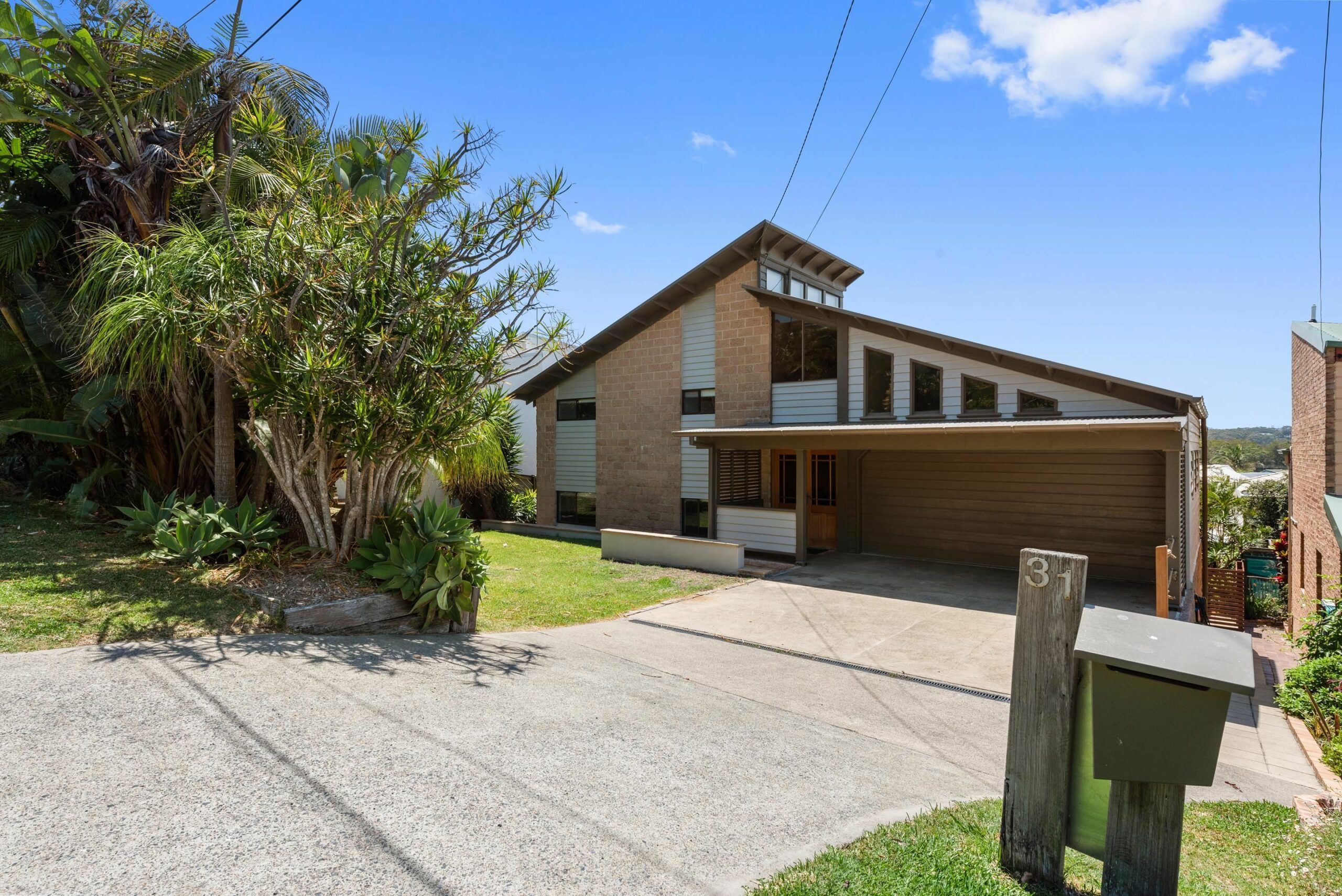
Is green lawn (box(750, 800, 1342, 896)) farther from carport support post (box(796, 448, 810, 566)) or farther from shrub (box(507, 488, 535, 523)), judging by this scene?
shrub (box(507, 488, 535, 523))

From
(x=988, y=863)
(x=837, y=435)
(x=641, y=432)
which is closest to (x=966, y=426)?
(x=837, y=435)

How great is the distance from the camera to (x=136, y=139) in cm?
902

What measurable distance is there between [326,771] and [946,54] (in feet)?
32.5

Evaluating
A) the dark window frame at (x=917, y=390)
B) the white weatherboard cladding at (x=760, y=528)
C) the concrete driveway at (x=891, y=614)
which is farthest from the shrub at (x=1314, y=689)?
the white weatherboard cladding at (x=760, y=528)

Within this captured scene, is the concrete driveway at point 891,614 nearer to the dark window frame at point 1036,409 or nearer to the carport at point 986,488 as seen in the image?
the carport at point 986,488

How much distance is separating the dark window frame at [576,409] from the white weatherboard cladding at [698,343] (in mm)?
3109

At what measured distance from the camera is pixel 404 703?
16.5ft

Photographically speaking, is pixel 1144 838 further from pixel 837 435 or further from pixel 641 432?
pixel 641 432

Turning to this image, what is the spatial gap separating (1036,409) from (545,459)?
41.5 feet

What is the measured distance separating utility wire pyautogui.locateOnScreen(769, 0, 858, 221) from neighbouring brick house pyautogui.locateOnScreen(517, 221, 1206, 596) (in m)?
3.46

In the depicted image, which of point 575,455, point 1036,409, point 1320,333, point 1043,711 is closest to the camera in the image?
point 1043,711

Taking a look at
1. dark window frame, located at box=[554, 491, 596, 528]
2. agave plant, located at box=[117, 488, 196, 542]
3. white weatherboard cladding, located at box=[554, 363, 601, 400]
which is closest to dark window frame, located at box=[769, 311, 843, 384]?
white weatherboard cladding, located at box=[554, 363, 601, 400]

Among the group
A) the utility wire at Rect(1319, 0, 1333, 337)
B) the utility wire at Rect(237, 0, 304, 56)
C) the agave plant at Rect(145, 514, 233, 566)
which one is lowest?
the agave plant at Rect(145, 514, 233, 566)

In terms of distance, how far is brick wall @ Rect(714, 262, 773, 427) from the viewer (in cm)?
1592
